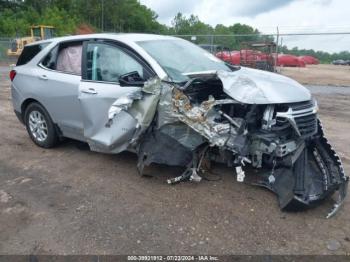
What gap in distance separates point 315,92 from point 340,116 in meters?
4.99

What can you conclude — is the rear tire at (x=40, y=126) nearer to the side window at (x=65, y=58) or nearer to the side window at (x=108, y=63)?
the side window at (x=65, y=58)

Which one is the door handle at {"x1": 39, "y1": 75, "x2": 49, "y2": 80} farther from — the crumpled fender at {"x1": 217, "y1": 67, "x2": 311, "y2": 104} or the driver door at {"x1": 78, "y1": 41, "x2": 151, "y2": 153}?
the crumpled fender at {"x1": 217, "y1": 67, "x2": 311, "y2": 104}

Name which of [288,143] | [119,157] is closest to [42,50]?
[119,157]

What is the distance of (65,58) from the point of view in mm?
5492

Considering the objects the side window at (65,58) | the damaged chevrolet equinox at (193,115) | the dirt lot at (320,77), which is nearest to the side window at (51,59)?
the side window at (65,58)

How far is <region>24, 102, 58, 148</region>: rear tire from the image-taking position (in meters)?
5.68

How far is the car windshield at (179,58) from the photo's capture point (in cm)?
452

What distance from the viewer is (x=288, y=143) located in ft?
12.5

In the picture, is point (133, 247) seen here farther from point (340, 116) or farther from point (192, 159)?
point (340, 116)

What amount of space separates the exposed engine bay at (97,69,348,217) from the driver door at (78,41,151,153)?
0.17 m

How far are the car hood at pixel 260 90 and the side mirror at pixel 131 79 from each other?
36.9 inches

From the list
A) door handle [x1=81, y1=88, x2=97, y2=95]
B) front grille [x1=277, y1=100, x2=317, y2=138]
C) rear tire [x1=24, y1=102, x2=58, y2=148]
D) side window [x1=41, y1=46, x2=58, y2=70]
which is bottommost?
rear tire [x1=24, y1=102, x2=58, y2=148]

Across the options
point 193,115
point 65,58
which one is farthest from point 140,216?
point 65,58

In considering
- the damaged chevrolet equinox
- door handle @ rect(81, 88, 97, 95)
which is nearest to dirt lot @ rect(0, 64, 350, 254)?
the damaged chevrolet equinox
